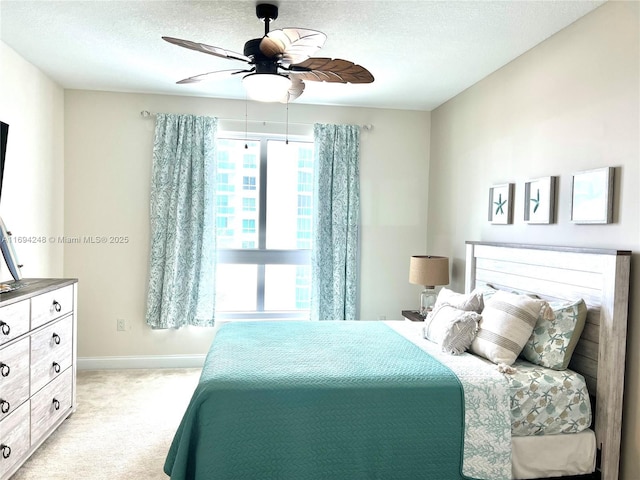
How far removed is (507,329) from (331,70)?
174cm

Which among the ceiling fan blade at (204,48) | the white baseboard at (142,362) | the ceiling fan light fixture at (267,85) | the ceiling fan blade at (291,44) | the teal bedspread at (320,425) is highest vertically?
the ceiling fan blade at (204,48)

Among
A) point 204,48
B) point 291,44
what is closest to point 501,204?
point 291,44

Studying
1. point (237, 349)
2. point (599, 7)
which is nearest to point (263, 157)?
point (237, 349)

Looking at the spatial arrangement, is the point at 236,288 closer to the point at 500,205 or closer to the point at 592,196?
the point at 500,205

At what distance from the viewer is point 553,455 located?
86.0 inches

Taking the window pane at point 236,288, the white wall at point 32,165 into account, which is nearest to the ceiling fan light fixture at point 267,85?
the white wall at point 32,165

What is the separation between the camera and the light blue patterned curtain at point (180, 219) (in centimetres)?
416

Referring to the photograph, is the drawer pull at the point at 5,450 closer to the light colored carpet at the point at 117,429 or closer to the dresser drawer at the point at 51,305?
the light colored carpet at the point at 117,429

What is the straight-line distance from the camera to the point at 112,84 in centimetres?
397

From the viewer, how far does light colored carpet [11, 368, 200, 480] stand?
2510mm

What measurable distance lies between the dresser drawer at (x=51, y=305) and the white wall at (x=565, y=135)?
3.21 metres

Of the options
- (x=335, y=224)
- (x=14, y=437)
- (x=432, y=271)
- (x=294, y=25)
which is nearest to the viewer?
(x=14, y=437)

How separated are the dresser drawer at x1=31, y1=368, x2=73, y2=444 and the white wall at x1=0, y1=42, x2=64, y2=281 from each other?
2.77 feet

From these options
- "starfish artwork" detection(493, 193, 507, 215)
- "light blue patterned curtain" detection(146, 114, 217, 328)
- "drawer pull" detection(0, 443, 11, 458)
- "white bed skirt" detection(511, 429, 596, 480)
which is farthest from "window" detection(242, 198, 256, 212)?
"white bed skirt" detection(511, 429, 596, 480)
